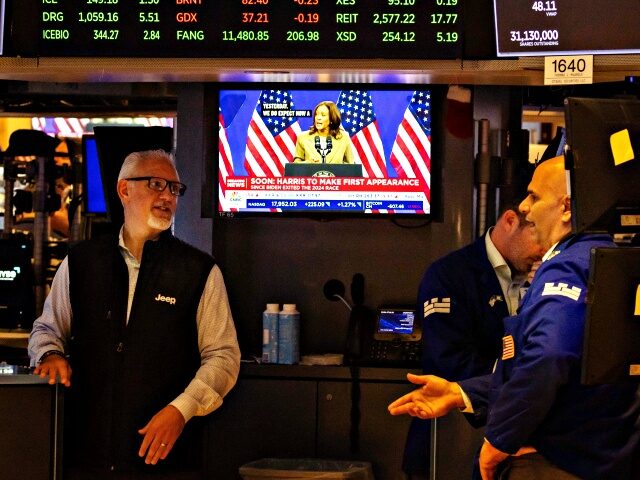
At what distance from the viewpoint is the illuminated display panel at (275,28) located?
4617mm

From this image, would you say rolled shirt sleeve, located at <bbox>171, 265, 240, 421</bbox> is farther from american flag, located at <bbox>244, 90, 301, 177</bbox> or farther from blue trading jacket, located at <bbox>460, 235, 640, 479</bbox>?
blue trading jacket, located at <bbox>460, 235, 640, 479</bbox>

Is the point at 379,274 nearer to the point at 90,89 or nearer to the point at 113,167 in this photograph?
the point at 113,167

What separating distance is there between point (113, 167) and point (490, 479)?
2.79m

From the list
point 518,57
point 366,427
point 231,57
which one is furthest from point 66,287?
point 518,57

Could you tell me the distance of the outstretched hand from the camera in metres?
3.53

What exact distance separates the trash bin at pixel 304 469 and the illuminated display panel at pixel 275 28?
1.81 metres

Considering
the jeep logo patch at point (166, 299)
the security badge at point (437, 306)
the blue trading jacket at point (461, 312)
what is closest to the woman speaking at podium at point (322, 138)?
the blue trading jacket at point (461, 312)

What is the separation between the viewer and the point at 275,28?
464 cm

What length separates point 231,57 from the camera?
4641 mm

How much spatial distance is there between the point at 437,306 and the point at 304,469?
1107mm

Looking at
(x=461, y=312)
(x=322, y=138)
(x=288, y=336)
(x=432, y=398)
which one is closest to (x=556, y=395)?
(x=432, y=398)

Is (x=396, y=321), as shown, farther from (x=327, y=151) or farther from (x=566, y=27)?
(x=566, y=27)

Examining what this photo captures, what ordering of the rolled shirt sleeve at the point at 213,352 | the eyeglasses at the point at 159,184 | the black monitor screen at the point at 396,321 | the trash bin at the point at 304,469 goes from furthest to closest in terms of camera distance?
the black monitor screen at the point at 396,321 → the trash bin at the point at 304,469 → the eyeglasses at the point at 159,184 → the rolled shirt sleeve at the point at 213,352

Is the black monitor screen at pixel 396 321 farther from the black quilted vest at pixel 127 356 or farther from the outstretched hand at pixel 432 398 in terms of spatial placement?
the outstretched hand at pixel 432 398
